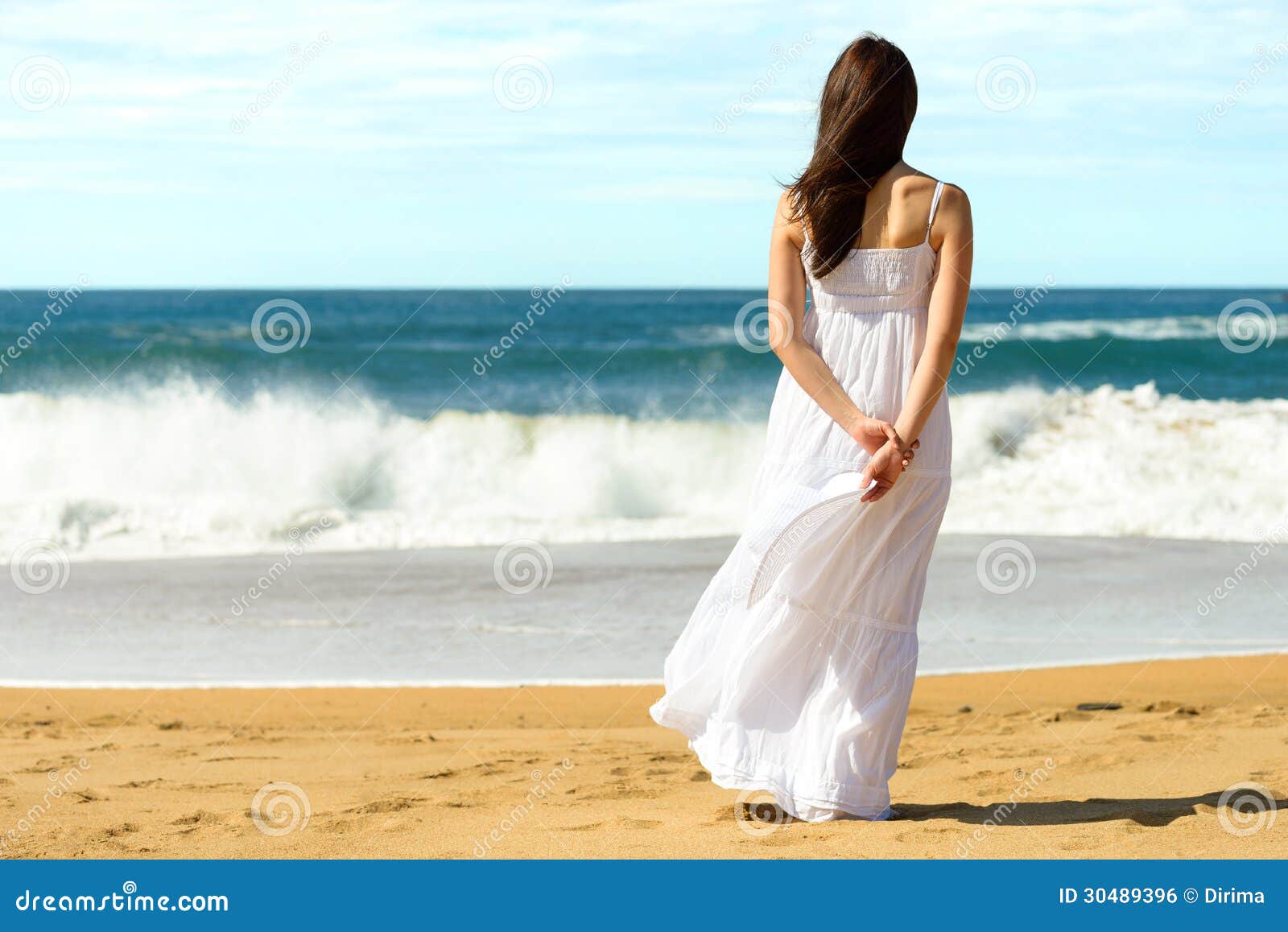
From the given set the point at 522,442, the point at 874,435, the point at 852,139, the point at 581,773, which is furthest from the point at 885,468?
the point at 522,442

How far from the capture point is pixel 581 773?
4.28 meters

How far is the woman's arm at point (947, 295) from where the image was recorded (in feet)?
10.6

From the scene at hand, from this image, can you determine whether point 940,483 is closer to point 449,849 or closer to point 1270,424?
point 449,849

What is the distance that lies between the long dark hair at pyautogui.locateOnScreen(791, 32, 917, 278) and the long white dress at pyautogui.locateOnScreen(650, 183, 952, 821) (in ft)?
0.29

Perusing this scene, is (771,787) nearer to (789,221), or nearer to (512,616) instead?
(789,221)

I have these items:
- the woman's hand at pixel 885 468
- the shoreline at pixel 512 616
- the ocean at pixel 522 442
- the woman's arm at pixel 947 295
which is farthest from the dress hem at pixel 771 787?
the ocean at pixel 522 442

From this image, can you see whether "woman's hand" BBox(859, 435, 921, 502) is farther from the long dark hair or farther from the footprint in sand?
the footprint in sand

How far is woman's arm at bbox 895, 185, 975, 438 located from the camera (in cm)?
322

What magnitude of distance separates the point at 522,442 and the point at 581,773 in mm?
11976

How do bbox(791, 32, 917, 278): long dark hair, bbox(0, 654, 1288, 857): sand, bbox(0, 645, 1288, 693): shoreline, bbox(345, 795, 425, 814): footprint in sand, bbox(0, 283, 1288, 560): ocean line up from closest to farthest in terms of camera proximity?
bbox(791, 32, 917, 278): long dark hair
bbox(0, 654, 1288, 857): sand
bbox(345, 795, 425, 814): footprint in sand
bbox(0, 645, 1288, 693): shoreline
bbox(0, 283, 1288, 560): ocean

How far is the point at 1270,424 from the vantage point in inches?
601

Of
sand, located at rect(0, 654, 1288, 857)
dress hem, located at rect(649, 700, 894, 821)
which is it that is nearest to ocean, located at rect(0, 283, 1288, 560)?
sand, located at rect(0, 654, 1288, 857)

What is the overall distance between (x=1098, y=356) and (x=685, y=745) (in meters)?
27.0

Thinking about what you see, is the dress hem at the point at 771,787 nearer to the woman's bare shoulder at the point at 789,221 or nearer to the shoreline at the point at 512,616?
the woman's bare shoulder at the point at 789,221
